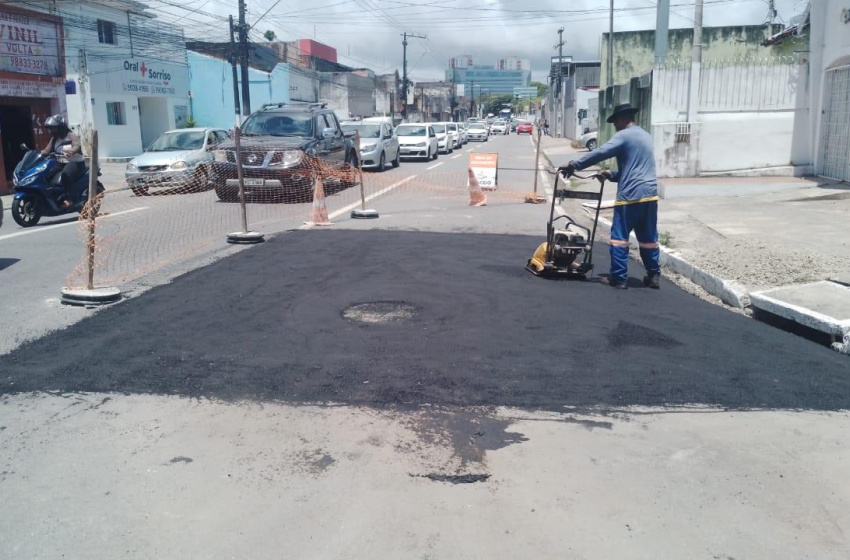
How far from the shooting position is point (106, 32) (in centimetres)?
3216

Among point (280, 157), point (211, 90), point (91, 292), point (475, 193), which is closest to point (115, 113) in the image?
point (211, 90)

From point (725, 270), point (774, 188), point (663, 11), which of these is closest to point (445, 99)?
point (663, 11)

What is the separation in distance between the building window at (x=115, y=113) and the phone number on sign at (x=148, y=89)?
851 mm

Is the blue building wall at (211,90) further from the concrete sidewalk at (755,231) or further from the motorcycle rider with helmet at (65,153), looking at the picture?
the concrete sidewalk at (755,231)

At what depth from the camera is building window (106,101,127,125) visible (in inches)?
1261

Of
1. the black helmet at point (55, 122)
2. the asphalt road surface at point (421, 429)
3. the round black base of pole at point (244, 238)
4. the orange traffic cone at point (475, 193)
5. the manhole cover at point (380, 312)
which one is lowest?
the asphalt road surface at point (421, 429)

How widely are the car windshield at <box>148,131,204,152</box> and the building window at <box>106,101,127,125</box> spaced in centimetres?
1406

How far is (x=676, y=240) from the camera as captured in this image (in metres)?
10.8

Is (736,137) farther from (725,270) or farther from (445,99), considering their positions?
(445,99)

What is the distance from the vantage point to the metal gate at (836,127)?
15.1 metres

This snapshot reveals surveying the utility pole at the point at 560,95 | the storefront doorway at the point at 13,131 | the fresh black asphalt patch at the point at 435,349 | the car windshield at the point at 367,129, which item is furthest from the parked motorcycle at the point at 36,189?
the utility pole at the point at 560,95

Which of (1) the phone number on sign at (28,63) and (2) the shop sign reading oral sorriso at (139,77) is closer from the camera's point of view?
(1) the phone number on sign at (28,63)

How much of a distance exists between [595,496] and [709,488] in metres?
0.62

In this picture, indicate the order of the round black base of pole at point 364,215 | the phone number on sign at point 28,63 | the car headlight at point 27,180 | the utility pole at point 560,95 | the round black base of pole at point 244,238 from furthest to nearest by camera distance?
the utility pole at point 560,95 → the phone number on sign at point 28,63 → the round black base of pole at point 364,215 → the car headlight at point 27,180 → the round black base of pole at point 244,238
